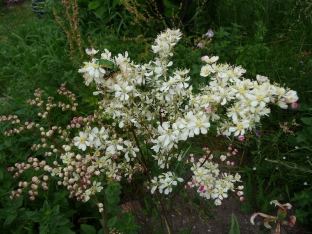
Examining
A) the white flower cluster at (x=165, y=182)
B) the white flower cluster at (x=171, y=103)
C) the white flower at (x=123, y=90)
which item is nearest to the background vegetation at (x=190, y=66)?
the white flower cluster at (x=165, y=182)

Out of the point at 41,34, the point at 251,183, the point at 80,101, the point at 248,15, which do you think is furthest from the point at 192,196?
the point at 41,34

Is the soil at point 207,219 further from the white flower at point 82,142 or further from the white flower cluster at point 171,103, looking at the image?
the white flower at point 82,142

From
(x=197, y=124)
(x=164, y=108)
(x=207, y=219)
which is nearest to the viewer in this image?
(x=197, y=124)

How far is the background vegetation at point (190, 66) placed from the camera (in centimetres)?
207

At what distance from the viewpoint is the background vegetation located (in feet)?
6.79

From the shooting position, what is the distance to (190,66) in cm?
311

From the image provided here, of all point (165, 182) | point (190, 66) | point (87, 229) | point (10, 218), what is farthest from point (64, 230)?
point (190, 66)

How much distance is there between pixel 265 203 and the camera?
2166mm

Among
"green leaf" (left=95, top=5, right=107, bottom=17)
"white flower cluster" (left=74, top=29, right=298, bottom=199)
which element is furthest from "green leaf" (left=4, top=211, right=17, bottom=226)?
"green leaf" (left=95, top=5, right=107, bottom=17)

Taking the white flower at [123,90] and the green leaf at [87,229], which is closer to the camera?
the white flower at [123,90]

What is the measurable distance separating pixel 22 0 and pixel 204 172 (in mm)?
6735

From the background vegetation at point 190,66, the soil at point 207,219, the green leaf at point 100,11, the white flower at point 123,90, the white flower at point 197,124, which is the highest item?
the white flower at point 123,90

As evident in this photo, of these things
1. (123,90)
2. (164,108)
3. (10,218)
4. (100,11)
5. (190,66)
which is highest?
(123,90)

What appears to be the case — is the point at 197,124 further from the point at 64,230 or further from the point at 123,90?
the point at 64,230
